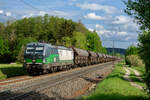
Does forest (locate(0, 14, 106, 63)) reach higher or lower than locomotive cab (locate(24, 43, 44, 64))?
higher

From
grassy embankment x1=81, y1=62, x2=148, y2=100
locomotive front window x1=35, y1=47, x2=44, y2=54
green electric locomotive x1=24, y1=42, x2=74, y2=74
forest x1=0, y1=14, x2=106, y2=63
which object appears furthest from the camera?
forest x1=0, y1=14, x2=106, y2=63

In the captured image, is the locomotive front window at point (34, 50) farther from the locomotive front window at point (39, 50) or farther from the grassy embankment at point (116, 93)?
the grassy embankment at point (116, 93)

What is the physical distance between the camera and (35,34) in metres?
84.5

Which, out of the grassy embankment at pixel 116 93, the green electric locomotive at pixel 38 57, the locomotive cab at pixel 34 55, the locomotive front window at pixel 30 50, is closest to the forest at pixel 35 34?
the green electric locomotive at pixel 38 57

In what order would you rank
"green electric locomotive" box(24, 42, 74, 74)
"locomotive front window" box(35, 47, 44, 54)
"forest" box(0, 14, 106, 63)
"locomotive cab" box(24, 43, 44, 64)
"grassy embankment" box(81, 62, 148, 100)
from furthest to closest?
1. "forest" box(0, 14, 106, 63)
2. "locomotive front window" box(35, 47, 44, 54)
3. "locomotive cab" box(24, 43, 44, 64)
4. "green electric locomotive" box(24, 42, 74, 74)
5. "grassy embankment" box(81, 62, 148, 100)

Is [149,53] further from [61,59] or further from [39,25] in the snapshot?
[39,25]

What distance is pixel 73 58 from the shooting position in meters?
38.2

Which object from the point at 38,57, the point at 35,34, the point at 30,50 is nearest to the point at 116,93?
the point at 38,57

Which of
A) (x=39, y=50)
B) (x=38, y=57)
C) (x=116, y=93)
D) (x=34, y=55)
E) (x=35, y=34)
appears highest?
(x=35, y=34)

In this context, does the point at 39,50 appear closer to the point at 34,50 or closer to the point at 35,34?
the point at 34,50

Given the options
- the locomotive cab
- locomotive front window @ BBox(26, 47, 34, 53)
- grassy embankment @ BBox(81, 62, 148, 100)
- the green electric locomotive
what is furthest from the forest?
grassy embankment @ BBox(81, 62, 148, 100)

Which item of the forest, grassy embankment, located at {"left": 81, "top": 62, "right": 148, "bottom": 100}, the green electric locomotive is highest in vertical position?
the forest

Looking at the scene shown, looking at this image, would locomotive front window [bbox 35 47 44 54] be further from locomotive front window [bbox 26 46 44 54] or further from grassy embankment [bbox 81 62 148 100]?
grassy embankment [bbox 81 62 148 100]

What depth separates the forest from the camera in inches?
2911
